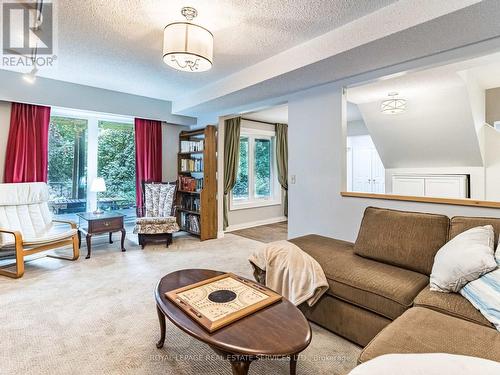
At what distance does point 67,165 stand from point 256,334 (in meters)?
4.51

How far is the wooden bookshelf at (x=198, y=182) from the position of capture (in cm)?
473

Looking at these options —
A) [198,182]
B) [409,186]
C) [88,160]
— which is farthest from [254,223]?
[88,160]

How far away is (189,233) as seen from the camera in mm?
5203

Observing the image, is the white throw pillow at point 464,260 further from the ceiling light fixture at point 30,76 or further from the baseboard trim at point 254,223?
the ceiling light fixture at point 30,76

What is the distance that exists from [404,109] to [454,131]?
809 millimetres

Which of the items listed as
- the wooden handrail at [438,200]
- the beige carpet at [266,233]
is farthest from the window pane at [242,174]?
the wooden handrail at [438,200]

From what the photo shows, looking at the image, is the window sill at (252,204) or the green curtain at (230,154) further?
the window sill at (252,204)

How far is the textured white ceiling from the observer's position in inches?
81.7

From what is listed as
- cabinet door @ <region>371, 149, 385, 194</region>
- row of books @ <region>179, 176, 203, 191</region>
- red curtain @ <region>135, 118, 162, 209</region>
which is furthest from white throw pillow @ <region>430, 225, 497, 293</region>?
cabinet door @ <region>371, 149, 385, 194</region>

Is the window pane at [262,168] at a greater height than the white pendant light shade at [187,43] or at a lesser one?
lesser

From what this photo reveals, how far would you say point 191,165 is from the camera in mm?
5145

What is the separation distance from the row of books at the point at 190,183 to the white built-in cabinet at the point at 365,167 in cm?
388

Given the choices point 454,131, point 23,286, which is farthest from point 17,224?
point 454,131

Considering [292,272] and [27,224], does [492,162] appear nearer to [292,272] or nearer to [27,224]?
[292,272]
